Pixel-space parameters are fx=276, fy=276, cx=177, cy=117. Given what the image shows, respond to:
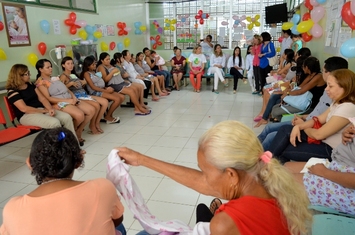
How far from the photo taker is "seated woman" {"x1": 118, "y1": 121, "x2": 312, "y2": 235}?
88 centimetres

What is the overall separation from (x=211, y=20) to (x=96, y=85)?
563 cm

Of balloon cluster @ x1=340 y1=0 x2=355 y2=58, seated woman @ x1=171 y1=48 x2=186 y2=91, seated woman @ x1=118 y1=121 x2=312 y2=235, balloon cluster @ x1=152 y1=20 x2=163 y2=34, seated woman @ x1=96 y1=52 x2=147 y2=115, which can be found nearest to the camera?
seated woman @ x1=118 y1=121 x2=312 y2=235

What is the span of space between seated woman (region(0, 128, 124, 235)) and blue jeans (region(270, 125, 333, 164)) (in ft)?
5.39

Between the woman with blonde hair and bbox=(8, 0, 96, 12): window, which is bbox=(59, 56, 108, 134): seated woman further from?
the woman with blonde hair

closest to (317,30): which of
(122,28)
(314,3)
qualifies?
(314,3)

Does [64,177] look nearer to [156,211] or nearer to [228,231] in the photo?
[228,231]

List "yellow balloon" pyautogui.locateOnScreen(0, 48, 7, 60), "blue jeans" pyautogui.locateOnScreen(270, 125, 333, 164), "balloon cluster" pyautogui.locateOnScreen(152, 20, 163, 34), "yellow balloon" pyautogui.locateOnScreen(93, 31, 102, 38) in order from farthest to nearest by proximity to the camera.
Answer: "balloon cluster" pyautogui.locateOnScreen(152, 20, 163, 34) < "yellow balloon" pyautogui.locateOnScreen(93, 31, 102, 38) < "yellow balloon" pyautogui.locateOnScreen(0, 48, 7, 60) < "blue jeans" pyautogui.locateOnScreen(270, 125, 333, 164)

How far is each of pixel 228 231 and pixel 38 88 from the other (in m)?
3.57

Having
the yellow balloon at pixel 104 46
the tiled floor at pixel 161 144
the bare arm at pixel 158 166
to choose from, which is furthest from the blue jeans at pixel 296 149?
the yellow balloon at pixel 104 46

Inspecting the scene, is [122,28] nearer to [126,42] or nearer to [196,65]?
[126,42]

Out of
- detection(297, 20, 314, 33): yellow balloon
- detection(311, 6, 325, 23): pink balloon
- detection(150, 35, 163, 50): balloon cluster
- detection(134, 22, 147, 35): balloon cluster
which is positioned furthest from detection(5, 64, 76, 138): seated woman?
detection(150, 35, 163, 50): balloon cluster

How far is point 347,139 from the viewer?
1761 millimetres

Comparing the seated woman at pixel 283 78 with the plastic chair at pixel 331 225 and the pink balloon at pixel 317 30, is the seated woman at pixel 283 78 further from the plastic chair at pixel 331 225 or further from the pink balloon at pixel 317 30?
the plastic chair at pixel 331 225

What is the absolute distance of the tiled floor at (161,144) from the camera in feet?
8.20
